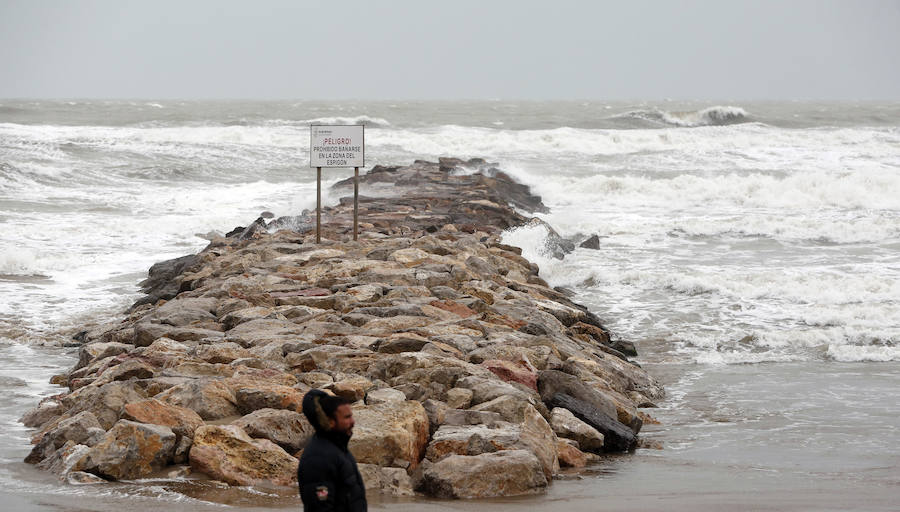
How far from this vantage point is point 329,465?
3.94 m

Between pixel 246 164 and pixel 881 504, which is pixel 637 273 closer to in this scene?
pixel 881 504

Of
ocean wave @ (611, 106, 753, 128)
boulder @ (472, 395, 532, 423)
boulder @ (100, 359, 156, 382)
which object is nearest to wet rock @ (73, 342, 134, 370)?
boulder @ (100, 359, 156, 382)

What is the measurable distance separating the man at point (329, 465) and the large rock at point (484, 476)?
86.1 inches

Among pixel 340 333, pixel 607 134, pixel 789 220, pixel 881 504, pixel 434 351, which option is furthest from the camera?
pixel 607 134

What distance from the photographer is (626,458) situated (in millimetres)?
7660

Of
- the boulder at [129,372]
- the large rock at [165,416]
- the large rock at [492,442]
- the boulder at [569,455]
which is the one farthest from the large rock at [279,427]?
the boulder at [569,455]

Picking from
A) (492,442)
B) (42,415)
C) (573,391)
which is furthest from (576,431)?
(42,415)

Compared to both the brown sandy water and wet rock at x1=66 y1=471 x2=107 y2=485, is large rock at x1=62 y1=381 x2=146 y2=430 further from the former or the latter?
wet rock at x1=66 y1=471 x2=107 y2=485

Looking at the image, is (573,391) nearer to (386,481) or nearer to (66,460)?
(386,481)

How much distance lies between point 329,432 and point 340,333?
5.26 metres

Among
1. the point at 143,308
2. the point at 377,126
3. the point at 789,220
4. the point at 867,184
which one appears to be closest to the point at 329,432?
the point at 143,308

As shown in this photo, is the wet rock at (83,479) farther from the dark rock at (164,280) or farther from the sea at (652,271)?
the dark rock at (164,280)

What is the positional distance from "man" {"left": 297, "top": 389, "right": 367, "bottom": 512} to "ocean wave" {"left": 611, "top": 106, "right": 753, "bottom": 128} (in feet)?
190

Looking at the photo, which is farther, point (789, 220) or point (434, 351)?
point (789, 220)
